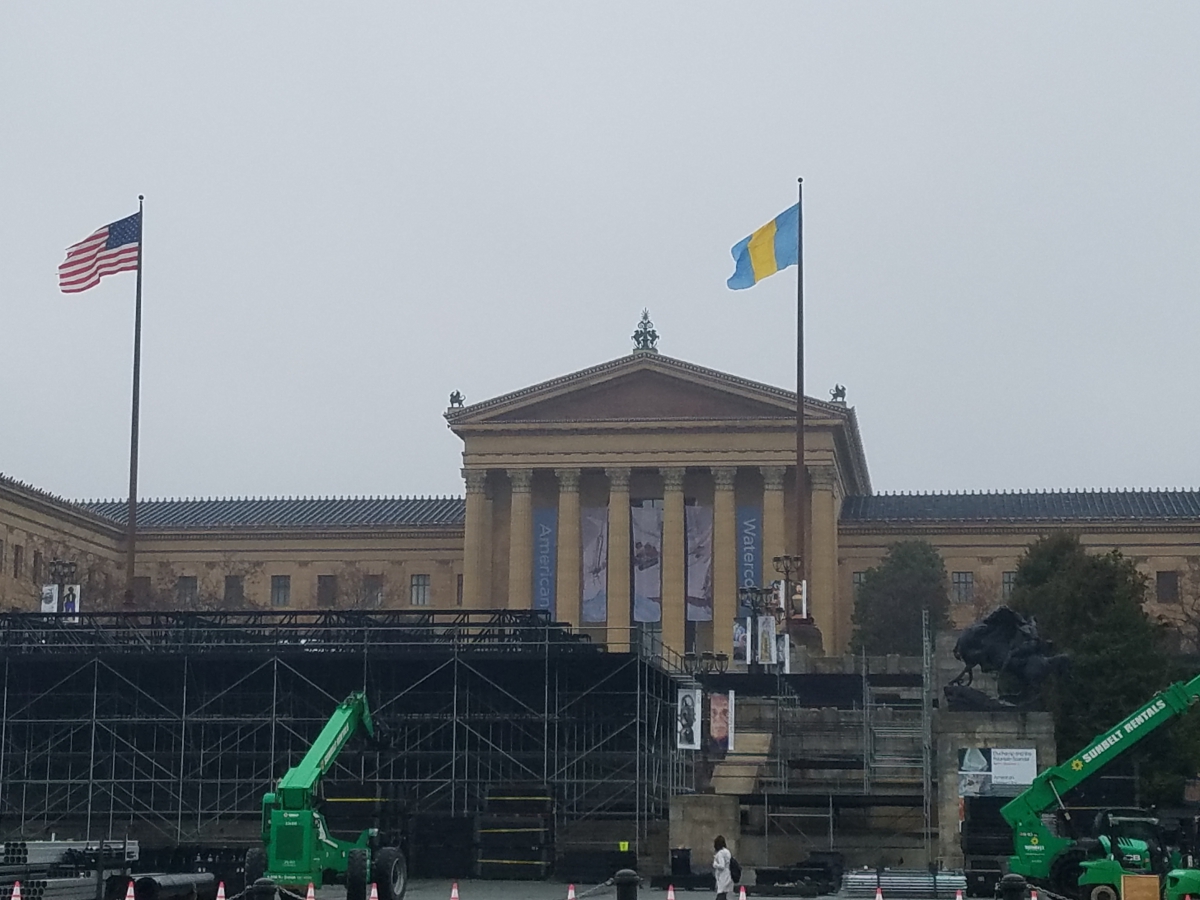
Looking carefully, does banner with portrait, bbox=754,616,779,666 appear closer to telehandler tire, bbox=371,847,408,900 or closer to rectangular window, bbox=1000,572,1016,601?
telehandler tire, bbox=371,847,408,900

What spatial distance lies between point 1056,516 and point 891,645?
1815 centimetres

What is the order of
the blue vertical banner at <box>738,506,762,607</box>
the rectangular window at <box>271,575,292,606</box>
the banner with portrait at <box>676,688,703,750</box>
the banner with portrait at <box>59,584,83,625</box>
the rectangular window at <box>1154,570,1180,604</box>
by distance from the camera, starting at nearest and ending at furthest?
the banner with portrait at <box>676,688,703,750</box> → the banner with portrait at <box>59,584,83,625</box> → the blue vertical banner at <box>738,506,762,607</box> → the rectangular window at <box>1154,570,1180,604</box> → the rectangular window at <box>271,575,292,606</box>

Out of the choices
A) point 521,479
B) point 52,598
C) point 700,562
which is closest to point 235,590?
point 521,479

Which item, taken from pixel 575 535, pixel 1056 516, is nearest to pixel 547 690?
pixel 575 535

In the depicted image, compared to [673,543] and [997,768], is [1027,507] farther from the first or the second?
[997,768]

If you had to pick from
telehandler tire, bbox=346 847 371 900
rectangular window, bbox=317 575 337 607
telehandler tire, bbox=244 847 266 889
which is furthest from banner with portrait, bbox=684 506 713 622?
telehandler tire, bbox=244 847 266 889

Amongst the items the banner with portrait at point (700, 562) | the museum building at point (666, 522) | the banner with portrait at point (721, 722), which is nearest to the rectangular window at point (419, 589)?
the museum building at point (666, 522)


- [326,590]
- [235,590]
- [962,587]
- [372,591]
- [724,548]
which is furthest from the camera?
[326,590]

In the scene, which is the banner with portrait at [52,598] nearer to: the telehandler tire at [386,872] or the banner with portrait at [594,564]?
the banner with portrait at [594,564]

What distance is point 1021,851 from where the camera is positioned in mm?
38250

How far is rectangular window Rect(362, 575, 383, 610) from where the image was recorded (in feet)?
353

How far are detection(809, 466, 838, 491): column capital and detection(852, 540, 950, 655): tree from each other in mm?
4586

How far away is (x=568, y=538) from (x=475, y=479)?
552 centimetres

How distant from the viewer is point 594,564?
98688mm
